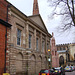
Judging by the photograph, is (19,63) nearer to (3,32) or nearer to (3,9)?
(3,32)

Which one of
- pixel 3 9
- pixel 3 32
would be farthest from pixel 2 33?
pixel 3 9

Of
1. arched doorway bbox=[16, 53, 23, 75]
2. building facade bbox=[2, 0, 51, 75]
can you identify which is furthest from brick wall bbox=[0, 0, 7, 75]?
arched doorway bbox=[16, 53, 23, 75]

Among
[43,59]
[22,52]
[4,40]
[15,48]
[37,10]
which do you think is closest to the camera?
[4,40]

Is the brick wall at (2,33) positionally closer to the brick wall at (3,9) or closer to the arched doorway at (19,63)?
the brick wall at (3,9)

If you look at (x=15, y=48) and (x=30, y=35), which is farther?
(x=30, y=35)

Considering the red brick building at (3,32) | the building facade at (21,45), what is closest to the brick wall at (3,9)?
the red brick building at (3,32)

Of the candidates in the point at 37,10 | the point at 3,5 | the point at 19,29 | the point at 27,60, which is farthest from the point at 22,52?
the point at 37,10

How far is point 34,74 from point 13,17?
11.4 meters

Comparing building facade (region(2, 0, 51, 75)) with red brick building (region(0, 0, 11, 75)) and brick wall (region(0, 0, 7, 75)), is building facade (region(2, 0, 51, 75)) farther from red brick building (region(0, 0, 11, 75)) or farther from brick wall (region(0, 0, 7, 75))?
brick wall (region(0, 0, 7, 75))

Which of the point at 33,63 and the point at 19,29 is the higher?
the point at 19,29

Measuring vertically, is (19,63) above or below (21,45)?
below

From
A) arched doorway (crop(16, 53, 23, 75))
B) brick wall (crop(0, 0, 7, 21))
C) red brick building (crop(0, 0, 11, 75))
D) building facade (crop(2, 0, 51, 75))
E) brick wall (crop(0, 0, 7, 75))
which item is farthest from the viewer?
arched doorway (crop(16, 53, 23, 75))

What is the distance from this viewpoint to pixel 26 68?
2170cm

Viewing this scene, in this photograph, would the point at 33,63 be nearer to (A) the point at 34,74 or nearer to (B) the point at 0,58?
(A) the point at 34,74
